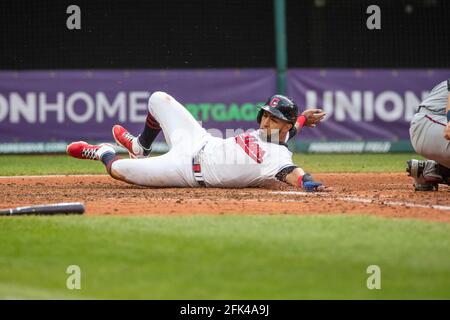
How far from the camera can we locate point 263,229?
6.75m

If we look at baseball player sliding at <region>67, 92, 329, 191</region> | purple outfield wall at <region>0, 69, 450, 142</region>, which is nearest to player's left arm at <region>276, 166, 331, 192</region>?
baseball player sliding at <region>67, 92, 329, 191</region>

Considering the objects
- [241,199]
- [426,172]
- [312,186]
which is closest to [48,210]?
[241,199]

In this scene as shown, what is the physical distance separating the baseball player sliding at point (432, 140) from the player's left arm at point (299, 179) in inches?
38.4

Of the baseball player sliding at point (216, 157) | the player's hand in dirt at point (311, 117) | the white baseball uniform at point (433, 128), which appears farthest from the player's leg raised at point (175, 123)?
the white baseball uniform at point (433, 128)

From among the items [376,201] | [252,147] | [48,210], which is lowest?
[376,201]

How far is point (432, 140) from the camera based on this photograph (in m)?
8.83

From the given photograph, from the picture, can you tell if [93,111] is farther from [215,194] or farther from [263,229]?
[263,229]

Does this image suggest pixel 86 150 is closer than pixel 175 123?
No

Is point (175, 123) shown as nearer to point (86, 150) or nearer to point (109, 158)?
point (109, 158)

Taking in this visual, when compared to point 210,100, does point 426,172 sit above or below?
below

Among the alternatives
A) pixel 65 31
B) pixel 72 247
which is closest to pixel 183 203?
pixel 72 247

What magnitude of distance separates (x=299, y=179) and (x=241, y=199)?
1.84 ft

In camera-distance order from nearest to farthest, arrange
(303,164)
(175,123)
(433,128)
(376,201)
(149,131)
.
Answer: (376,201) → (433,128) → (175,123) → (149,131) → (303,164)

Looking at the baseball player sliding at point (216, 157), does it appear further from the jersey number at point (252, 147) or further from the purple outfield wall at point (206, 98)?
the purple outfield wall at point (206, 98)
